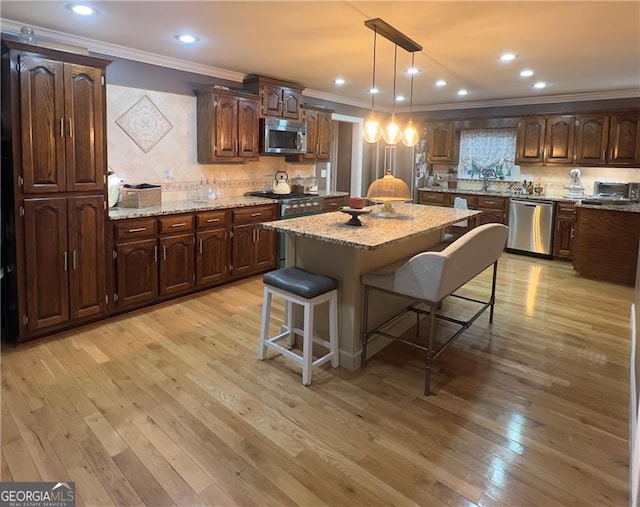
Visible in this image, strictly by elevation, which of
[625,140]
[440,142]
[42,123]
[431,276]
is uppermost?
[440,142]

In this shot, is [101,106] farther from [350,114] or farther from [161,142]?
[350,114]

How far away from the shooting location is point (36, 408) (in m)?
2.47

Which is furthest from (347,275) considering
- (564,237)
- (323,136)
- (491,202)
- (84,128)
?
(491,202)

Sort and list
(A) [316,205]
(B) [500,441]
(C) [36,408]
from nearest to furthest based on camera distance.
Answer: (B) [500,441] < (C) [36,408] < (A) [316,205]

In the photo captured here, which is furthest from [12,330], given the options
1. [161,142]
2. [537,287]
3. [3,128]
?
[537,287]

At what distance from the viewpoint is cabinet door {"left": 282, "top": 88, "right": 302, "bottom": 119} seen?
5.54 meters

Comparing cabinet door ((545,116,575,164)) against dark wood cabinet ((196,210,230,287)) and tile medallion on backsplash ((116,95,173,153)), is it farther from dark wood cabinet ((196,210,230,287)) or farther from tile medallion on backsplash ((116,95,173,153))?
tile medallion on backsplash ((116,95,173,153))

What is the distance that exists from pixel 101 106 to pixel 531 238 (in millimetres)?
5849

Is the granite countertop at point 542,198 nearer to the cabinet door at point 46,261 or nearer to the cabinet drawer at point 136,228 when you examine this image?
the cabinet drawer at point 136,228

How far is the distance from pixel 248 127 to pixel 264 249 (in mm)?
1436

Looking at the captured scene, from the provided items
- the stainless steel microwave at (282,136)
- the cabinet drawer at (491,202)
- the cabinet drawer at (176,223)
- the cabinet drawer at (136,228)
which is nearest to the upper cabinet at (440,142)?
the cabinet drawer at (491,202)

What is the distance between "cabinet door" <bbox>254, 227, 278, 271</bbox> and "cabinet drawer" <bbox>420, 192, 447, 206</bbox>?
350cm

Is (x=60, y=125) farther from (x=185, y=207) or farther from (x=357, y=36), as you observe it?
(x=357, y=36)

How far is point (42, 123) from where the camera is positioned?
3.13 m
